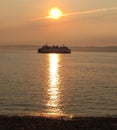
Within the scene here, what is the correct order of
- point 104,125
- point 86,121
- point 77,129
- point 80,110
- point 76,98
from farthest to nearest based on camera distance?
point 76,98, point 80,110, point 86,121, point 104,125, point 77,129

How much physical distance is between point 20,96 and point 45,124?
19968 mm

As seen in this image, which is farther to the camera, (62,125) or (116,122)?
(116,122)

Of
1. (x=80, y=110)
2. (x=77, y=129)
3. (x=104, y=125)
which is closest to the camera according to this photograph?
(x=77, y=129)

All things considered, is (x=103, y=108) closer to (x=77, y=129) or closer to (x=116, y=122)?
(x=116, y=122)

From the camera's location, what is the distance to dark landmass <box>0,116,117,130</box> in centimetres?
1450

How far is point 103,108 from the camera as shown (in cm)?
2833

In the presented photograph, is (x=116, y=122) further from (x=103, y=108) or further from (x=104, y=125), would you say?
(x=103, y=108)

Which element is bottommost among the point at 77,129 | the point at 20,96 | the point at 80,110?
the point at 77,129

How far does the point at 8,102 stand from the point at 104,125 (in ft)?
53.1

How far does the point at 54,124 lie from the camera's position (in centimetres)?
1527

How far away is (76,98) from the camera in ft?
112

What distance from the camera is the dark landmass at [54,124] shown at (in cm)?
1450

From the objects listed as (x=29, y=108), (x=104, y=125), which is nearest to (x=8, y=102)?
(x=29, y=108)

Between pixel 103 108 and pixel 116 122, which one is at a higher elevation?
pixel 103 108
